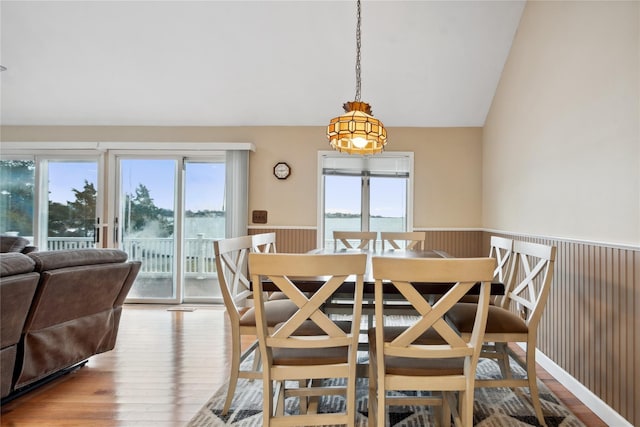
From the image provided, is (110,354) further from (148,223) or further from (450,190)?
(450,190)

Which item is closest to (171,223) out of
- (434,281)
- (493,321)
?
(493,321)

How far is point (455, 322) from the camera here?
204 cm

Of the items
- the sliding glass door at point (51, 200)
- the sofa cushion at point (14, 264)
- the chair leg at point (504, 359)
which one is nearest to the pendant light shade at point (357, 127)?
the chair leg at point (504, 359)

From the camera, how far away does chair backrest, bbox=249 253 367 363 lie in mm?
1438

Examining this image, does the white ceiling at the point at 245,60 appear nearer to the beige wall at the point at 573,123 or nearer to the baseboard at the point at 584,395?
the beige wall at the point at 573,123

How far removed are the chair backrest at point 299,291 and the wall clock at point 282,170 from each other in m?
3.11

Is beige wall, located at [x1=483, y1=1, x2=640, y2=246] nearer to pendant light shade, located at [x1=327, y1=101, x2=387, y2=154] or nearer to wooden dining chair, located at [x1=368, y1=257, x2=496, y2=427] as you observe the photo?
wooden dining chair, located at [x1=368, y1=257, x2=496, y2=427]

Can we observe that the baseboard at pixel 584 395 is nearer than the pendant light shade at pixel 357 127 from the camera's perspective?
→ Yes

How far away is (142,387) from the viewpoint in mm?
2375

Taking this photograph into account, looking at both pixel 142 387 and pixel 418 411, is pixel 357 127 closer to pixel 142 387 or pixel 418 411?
pixel 418 411

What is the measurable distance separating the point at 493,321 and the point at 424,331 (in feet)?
2.52

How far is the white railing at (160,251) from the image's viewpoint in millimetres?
4648

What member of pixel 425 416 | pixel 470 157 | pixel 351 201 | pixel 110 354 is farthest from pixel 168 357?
pixel 470 157

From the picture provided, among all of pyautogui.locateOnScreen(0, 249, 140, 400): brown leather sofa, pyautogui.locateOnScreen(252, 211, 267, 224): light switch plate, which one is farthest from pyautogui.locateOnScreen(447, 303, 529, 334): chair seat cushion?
pyautogui.locateOnScreen(252, 211, 267, 224): light switch plate
